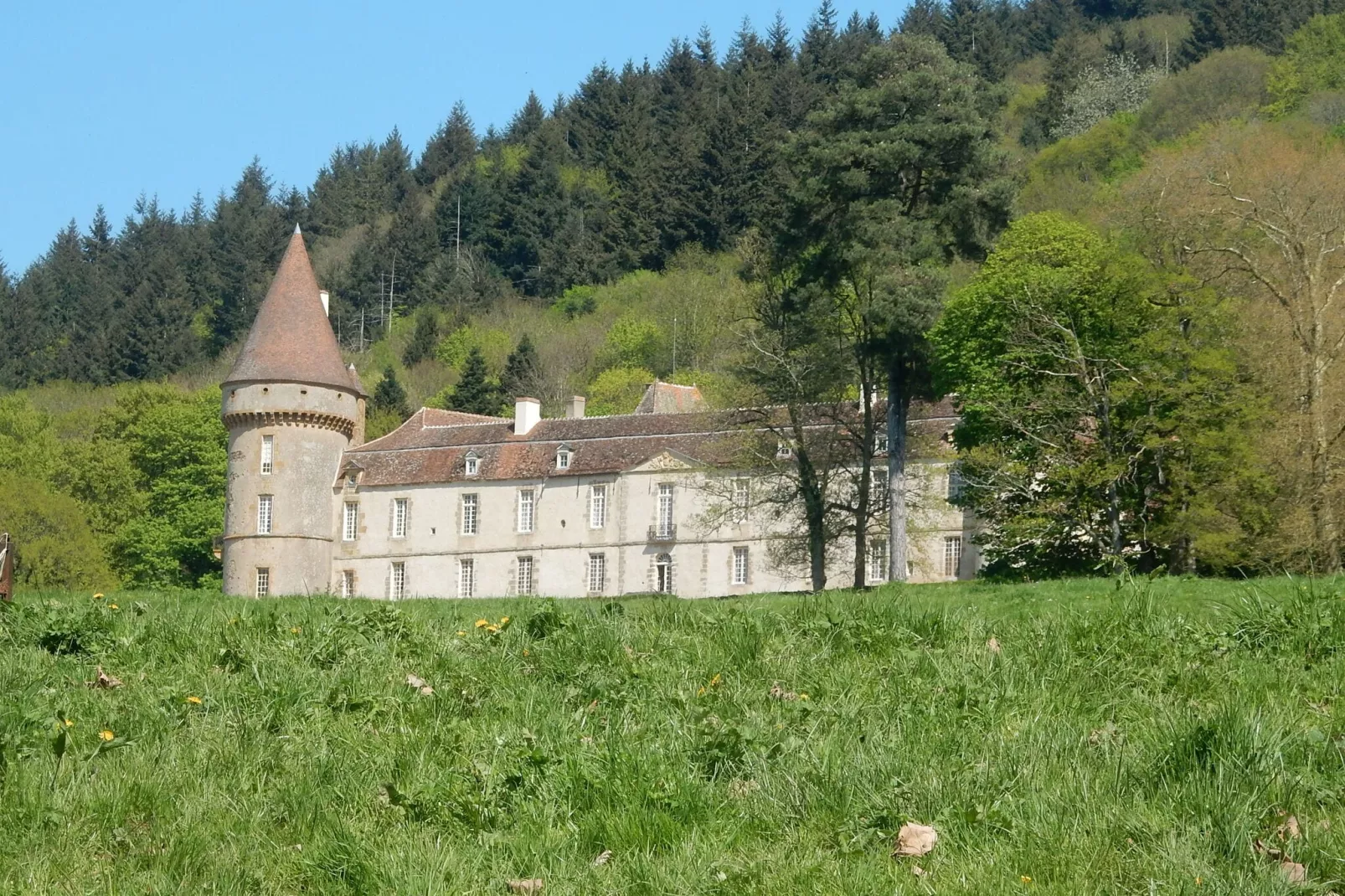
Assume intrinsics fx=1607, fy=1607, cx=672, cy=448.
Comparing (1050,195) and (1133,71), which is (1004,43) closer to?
(1133,71)

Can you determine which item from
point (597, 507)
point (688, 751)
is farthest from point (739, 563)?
point (688, 751)

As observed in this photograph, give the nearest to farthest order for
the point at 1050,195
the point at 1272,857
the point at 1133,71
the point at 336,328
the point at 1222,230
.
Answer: the point at 1272,857 < the point at 1222,230 < the point at 1050,195 < the point at 1133,71 < the point at 336,328

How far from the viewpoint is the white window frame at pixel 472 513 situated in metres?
56.1

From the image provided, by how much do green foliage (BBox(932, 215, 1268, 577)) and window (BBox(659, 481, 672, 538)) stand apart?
1750cm

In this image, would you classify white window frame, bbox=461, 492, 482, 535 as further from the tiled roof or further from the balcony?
the balcony

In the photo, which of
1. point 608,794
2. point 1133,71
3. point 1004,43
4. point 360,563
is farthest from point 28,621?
point 1004,43

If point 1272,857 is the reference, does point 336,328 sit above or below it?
above

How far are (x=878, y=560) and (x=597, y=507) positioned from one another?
10.2 metres

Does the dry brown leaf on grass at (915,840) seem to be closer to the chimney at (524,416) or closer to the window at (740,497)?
the window at (740,497)

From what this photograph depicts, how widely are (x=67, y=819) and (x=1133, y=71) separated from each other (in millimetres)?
99331

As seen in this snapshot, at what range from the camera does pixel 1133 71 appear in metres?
98.0

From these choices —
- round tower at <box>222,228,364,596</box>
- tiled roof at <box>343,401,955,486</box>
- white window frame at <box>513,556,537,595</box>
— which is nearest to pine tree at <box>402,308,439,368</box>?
tiled roof at <box>343,401,955,486</box>

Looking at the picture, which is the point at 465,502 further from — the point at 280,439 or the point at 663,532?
the point at 663,532

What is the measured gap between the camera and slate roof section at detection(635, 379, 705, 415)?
64.1 metres
